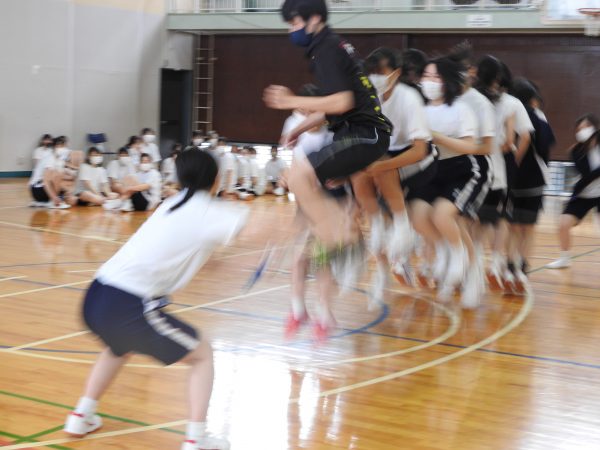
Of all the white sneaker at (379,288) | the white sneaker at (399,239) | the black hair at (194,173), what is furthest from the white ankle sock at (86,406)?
the white sneaker at (379,288)

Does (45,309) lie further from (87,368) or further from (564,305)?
(564,305)

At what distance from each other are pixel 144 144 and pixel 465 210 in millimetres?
9772

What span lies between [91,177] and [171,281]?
9.69 meters

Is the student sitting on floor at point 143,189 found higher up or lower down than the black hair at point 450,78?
lower down

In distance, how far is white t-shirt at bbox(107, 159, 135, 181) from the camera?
12891 mm

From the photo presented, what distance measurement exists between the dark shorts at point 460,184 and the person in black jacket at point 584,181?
7.25 feet

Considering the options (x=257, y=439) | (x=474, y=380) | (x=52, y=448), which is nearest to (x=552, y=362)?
(x=474, y=380)

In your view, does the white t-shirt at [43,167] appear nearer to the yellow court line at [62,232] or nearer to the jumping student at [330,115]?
the yellow court line at [62,232]

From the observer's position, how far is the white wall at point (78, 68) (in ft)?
52.3

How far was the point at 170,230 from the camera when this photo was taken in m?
3.10

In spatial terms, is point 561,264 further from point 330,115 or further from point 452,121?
point 330,115

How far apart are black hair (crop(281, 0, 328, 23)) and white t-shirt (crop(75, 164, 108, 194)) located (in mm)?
8627

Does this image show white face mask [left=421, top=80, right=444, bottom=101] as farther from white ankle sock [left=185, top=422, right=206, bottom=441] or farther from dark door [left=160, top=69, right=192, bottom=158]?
dark door [left=160, top=69, right=192, bottom=158]

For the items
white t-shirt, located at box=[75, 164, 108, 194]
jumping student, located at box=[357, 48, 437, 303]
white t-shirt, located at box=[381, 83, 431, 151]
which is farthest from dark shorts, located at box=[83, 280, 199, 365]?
white t-shirt, located at box=[75, 164, 108, 194]
